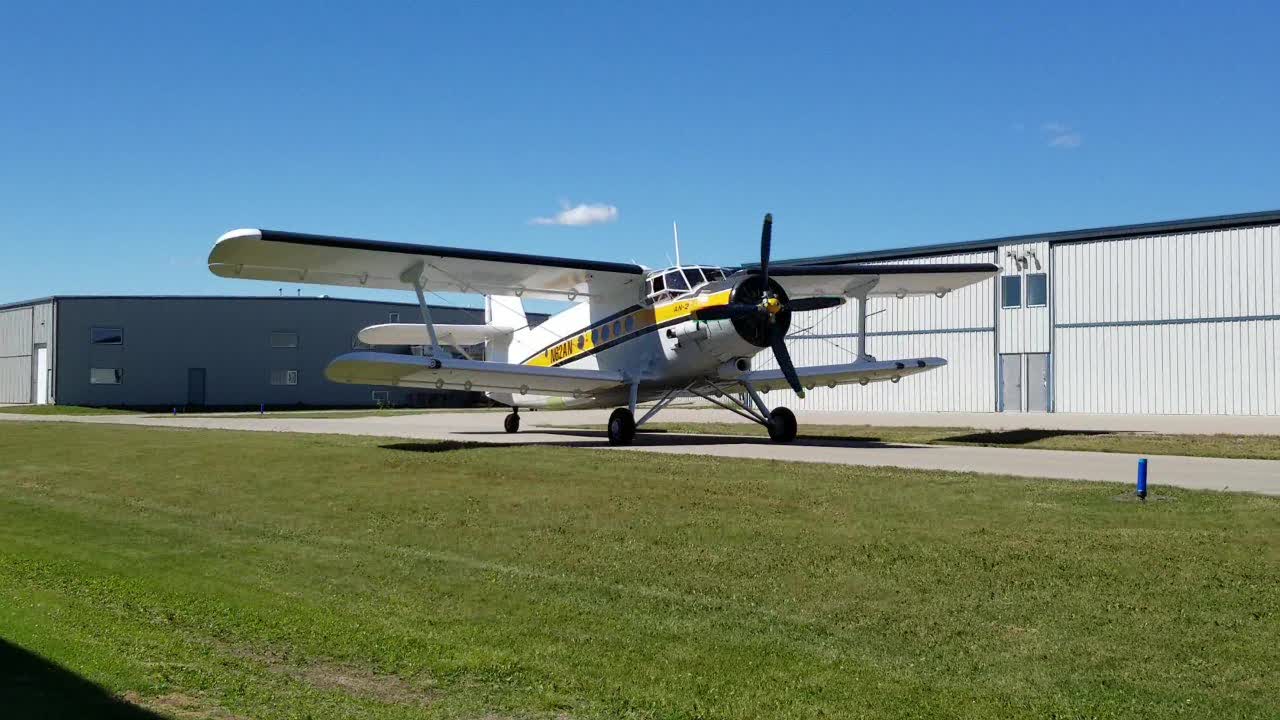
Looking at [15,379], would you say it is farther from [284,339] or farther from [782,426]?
[782,426]

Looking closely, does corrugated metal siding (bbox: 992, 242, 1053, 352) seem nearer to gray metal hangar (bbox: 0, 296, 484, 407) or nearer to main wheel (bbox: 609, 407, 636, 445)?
main wheel (bbox: 609, 407, 636, 445)

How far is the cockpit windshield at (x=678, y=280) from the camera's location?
80.7ft

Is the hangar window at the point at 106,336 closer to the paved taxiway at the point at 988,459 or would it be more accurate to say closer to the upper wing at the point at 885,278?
the paved taxiway at the point at 988,459

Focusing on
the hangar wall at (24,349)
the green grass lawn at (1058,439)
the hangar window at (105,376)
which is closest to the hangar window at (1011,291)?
the green grass lawn at (1058,439)

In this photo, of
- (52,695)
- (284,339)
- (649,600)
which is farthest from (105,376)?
(52,695)

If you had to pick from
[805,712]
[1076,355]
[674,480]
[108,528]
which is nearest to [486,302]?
[674,480]

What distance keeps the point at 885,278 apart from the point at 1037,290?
20.3 m

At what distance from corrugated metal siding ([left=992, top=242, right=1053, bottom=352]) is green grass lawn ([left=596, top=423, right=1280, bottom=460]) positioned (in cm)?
1565

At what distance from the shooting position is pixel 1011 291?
45906 mm

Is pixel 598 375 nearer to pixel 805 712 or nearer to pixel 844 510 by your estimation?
pixel 844 510

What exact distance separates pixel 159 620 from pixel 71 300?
202ft

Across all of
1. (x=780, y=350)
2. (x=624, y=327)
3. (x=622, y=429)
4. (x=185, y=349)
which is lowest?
(x=622, y=429)

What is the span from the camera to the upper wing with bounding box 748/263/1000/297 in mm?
26391

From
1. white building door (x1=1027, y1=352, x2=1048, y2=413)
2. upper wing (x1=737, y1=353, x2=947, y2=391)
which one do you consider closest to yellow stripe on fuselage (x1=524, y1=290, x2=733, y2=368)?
upper wing (x1=737, y1=353, x2=947, y2=391)
